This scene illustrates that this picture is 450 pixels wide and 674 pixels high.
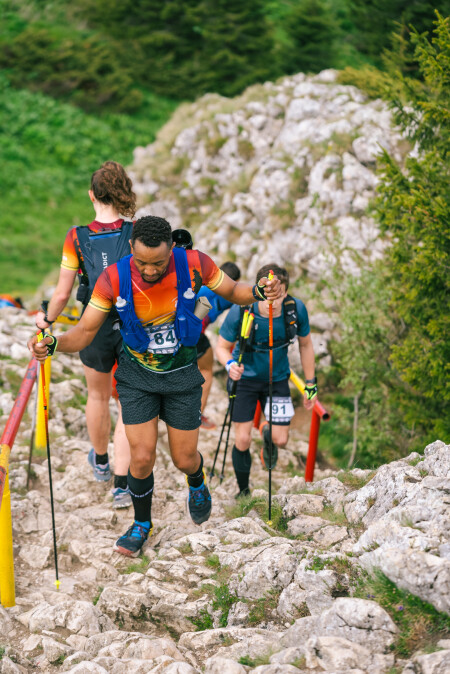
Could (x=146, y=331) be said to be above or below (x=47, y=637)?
above

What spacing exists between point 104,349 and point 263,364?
→ 1.67m

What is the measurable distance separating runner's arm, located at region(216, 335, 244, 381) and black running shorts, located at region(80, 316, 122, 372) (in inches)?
44.2

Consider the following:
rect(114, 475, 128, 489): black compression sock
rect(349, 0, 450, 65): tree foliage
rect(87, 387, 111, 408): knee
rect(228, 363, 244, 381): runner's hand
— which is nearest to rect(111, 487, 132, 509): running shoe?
rect(114, 475, 128, 489): black compression sock

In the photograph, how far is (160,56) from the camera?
3584cm

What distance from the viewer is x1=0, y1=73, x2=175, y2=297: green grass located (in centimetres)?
2478

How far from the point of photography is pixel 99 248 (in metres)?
5.02

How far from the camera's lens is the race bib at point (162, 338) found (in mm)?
4457

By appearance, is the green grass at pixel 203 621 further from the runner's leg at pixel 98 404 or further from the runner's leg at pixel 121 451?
the runner's leg at pixel 98 404

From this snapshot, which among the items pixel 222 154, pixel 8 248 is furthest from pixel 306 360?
pixel 8 248

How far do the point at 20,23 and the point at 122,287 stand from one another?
40.2 meters

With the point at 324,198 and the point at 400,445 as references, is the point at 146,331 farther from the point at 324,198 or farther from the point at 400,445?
the point at 324,198

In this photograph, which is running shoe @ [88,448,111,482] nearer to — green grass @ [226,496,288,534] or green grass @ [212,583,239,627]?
green grass @ [226,496,288,534]

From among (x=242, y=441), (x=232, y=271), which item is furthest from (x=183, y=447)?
(x=232, y=271)

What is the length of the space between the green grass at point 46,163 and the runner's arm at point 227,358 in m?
16.7
